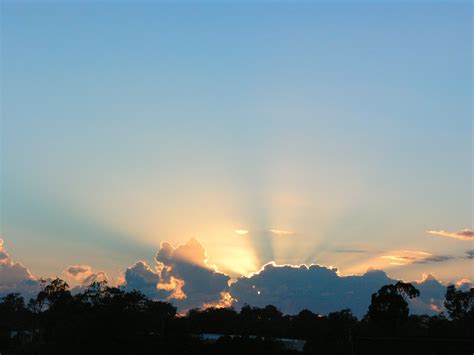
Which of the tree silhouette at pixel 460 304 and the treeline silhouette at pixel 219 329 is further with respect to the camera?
the tree silhouette at pixel 460 304

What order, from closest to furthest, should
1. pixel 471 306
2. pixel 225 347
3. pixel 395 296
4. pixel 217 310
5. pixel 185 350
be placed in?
pixel 185 350 < pixel 225 347 < pixel 395 296 < pixel 471 306 < pixel 217 310

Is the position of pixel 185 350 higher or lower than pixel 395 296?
lower

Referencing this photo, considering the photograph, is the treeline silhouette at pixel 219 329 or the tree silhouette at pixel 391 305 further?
the tree silhouette at pixel 391 305

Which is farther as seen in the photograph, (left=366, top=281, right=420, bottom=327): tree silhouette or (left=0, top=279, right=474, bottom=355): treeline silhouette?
(left=366, top=281, right=420, bottom=327): tree silhouette

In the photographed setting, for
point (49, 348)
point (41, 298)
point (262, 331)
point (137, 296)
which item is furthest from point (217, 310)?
point (49, 348)

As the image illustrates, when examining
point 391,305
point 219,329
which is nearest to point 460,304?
point 391,305

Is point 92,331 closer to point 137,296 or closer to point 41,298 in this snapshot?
point 137,296

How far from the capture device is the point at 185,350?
124 feet

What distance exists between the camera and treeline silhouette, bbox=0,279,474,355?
20.3 m

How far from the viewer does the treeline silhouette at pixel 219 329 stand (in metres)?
20.3

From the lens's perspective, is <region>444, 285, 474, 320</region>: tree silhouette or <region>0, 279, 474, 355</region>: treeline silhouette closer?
<region>0, 279, 474, 355</region>: treeline silhouette

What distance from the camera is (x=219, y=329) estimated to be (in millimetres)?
100938

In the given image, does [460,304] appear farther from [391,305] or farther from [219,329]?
[219,329]

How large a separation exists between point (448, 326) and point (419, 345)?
64295mm
